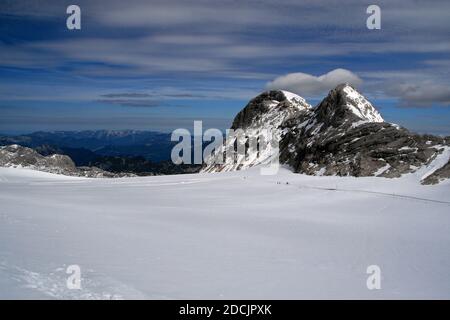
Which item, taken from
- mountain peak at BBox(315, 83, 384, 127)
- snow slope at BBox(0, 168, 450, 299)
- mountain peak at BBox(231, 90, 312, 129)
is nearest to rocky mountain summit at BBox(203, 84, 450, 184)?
mountain peak at BBox(315, 83, 384, 127)

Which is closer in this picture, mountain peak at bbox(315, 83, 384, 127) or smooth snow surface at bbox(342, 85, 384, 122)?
mountain peak at bbox(315, 83, 384, 127)

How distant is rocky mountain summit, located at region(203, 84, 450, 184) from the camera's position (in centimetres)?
2108

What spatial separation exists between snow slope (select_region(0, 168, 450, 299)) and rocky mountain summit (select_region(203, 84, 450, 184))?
2.43 metres

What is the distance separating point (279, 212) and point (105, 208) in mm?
6714

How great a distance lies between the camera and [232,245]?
412 inches

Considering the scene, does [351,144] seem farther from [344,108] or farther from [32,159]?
[32,159]

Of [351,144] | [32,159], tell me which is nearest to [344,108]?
[351,144]

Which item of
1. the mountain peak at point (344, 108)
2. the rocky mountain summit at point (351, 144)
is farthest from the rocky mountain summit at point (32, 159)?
the mountain peak at point (344, 108)

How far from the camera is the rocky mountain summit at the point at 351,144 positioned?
830 inches

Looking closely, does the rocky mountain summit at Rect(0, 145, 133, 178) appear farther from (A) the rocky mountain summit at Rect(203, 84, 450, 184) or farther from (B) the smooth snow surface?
(B) the smooth snow surface

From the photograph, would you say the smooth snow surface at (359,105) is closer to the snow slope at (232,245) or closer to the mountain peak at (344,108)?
the mountain peak at (344,108)

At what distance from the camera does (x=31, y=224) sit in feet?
37.8
